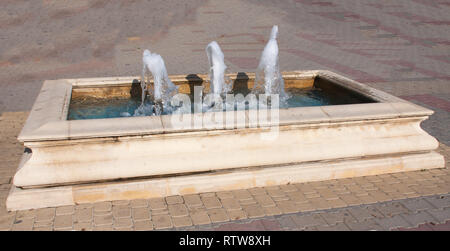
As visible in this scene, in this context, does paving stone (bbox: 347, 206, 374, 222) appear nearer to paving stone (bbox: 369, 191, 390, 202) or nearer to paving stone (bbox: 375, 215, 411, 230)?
paving stone (bbox: 375, 215, 411, 230)

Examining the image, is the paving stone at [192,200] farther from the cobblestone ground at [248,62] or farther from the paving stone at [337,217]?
the paving stone at [337,217]

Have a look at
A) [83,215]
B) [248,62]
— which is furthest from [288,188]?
[248,62]

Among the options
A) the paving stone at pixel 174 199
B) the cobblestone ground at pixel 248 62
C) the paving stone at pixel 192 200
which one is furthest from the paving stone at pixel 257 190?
the paving stone at pixel 174 199

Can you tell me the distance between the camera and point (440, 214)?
336 cm

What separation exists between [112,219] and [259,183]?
4.51 feet

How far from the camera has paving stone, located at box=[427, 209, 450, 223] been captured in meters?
3.29

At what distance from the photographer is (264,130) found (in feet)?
11.6

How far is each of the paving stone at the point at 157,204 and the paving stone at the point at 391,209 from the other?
190 centimetres

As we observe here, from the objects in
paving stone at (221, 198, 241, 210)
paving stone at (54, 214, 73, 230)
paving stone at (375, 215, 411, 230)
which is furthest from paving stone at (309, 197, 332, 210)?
paving stone at (54, 214, 73, 230)

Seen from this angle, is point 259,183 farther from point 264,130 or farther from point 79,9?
point 79,9

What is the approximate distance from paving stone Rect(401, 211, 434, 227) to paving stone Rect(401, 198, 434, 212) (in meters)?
0.07

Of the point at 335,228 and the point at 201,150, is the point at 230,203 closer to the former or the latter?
the point at 201,150

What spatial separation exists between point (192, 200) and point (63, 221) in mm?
1066
